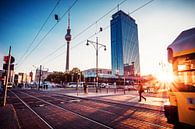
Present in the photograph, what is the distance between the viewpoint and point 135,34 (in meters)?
121

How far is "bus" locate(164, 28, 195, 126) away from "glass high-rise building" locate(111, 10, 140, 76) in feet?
283

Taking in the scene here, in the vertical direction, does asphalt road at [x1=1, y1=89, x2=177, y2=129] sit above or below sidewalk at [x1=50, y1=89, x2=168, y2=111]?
above

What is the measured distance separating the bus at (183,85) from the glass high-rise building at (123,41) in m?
86.4

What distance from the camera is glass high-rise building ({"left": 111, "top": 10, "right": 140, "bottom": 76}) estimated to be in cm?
9575

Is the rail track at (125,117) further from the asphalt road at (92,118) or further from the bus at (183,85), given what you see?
the bus at (183,85)

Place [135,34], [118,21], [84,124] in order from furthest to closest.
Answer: [135,34], [118,21], [84,124]

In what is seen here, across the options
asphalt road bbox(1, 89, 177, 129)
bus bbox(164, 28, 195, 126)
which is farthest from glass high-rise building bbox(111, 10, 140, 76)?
bus bbox(164, 28, 195, 126)

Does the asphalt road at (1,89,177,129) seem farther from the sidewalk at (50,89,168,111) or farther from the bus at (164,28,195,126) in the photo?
the bus at (164,28,195,126)

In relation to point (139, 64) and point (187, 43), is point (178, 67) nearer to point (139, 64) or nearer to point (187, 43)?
point (187, 43)

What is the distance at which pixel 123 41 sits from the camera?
328 feet

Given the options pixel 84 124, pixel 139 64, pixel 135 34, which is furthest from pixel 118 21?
pixel 84 124

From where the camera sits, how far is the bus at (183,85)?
13.2 feet

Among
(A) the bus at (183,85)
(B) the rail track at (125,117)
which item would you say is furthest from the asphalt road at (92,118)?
(A) the bus at (183,85)

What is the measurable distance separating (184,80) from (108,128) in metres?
3.32
